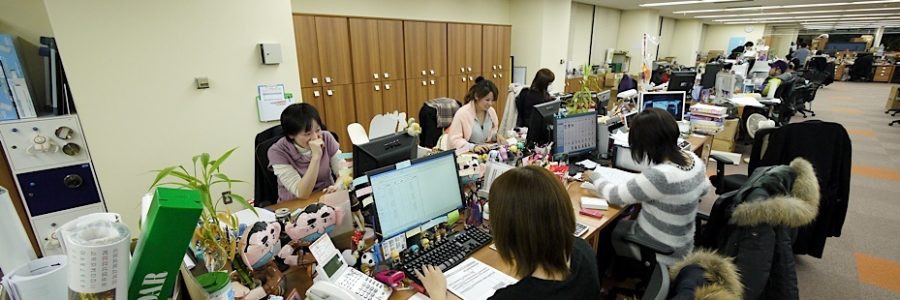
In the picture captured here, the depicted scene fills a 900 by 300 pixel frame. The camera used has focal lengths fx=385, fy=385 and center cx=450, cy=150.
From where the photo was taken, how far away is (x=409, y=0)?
16.9 feet

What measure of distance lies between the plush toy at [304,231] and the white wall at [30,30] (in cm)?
234

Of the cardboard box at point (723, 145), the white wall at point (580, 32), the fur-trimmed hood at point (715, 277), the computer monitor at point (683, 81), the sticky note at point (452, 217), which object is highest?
the white wall at point (580, 32)

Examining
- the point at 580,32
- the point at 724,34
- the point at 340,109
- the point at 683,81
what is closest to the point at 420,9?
the point at 340,109

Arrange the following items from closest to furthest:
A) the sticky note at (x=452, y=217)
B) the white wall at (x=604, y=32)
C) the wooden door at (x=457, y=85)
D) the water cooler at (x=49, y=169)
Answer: the sticky note at (x=452, y=217) → the water cooler at (x=49, y=169) → the wooden door at (x=457, y=85) → the white wall at (x=604, y=32)

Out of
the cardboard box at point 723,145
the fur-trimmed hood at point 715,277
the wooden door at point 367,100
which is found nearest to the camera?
the fur-trimmed hood at point 715,277

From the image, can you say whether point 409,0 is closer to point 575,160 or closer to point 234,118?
point 234,118

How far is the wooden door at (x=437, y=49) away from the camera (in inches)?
200

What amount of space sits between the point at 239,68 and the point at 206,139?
60 centimetres

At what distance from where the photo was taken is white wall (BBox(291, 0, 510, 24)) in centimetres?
425

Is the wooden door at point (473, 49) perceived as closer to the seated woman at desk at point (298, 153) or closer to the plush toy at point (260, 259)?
the seated woman at desk at point (298, 153)

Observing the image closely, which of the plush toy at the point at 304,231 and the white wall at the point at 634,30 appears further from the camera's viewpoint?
the white wall at the point at 634,30

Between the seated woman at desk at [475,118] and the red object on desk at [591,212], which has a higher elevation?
the seated woman at desk at [475,118]

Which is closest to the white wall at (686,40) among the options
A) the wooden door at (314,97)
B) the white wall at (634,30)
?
the white wall at (634,30)

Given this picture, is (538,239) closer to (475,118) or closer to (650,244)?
(650,244)
